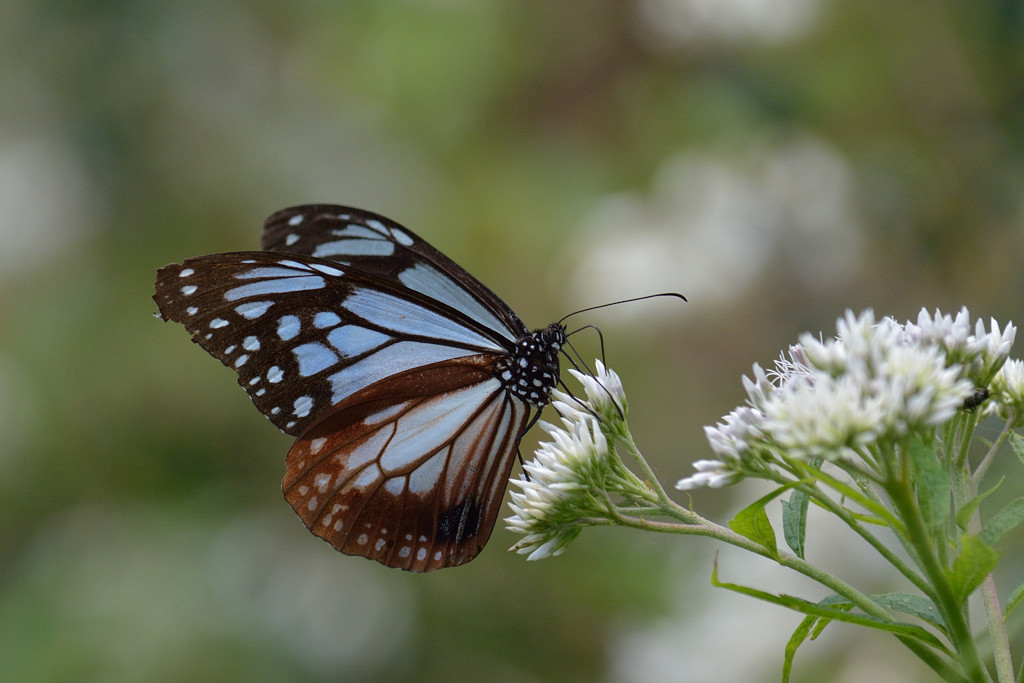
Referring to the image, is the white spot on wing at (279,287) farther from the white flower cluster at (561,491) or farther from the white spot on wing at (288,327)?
→ the white flower cluster at (561,491)

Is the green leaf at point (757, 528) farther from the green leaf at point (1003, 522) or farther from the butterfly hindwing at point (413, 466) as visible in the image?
the butterfly hindwing at point (413, 466)

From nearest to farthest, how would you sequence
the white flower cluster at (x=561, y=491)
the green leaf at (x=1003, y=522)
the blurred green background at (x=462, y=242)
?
the green leaf at (x=1003, y=522) → the white flower cluster at (x=561, y=491) → the blurred green background at (x=462, y=242)

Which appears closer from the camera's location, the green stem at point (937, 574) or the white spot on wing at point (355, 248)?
the green stem at point (937, 574)

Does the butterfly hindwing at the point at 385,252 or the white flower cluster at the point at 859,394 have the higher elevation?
the butterfly hindwing at the point at 385,252

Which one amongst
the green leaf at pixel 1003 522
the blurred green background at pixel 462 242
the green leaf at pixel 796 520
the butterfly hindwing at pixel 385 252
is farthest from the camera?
the blurred green background at pixel 462 242

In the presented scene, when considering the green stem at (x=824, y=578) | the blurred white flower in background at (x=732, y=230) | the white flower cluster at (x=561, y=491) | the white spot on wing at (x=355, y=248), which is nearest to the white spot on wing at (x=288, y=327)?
the white spot on wing at (x=355, y=248)

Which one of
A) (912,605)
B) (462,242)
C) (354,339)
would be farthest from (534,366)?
(462,242)

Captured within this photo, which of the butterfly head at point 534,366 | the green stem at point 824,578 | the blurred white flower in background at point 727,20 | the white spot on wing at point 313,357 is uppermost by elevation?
the blurred white flower in background at point 727,20

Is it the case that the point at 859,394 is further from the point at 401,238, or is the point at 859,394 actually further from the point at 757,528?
the point at 401,238
